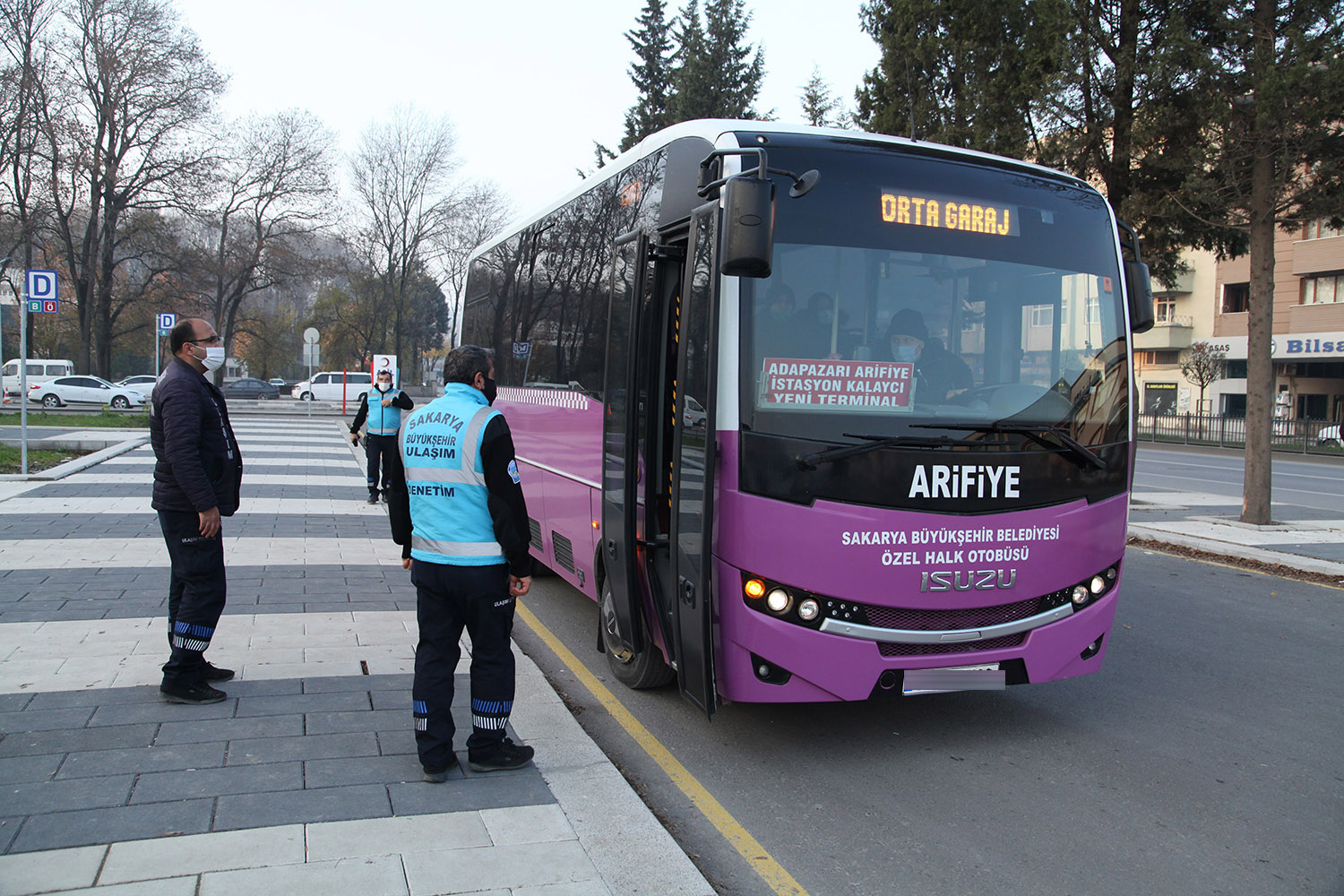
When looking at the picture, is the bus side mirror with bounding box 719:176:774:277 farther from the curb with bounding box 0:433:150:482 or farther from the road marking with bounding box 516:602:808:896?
the curb with bounding box 0:433:150:482

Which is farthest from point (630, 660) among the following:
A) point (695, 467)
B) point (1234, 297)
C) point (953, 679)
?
point (1234, 297)

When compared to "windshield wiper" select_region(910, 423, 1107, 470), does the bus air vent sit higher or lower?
lower

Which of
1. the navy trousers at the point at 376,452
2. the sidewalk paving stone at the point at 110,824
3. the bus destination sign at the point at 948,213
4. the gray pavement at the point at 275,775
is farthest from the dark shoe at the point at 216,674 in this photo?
the navy trousers at the point at 376,452

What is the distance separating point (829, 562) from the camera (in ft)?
14.2

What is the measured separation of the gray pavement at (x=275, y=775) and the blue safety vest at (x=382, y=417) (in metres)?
4.46

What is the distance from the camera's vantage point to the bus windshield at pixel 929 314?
174 inches

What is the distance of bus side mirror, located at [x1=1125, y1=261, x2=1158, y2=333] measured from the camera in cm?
534

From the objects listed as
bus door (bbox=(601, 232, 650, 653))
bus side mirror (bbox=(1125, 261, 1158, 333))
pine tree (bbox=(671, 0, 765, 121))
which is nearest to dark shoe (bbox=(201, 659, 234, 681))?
bus door (bbox=(601, 232, 650, 653))

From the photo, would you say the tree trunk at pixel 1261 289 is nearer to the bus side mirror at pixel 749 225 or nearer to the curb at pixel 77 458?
the bus side mirror at pixel 749 225

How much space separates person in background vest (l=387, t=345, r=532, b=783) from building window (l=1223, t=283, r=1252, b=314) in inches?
2094

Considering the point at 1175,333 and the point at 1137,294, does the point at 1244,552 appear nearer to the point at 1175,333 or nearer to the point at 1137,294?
the point at 1137,294

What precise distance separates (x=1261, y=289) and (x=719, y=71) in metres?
25.2

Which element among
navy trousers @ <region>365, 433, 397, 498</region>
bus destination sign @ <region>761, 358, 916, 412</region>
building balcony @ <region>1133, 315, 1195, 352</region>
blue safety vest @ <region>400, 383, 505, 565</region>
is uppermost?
building balcony @ <region>1133, 315, 1195, 352</region>

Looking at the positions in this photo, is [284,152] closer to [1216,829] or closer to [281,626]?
[281,626]
